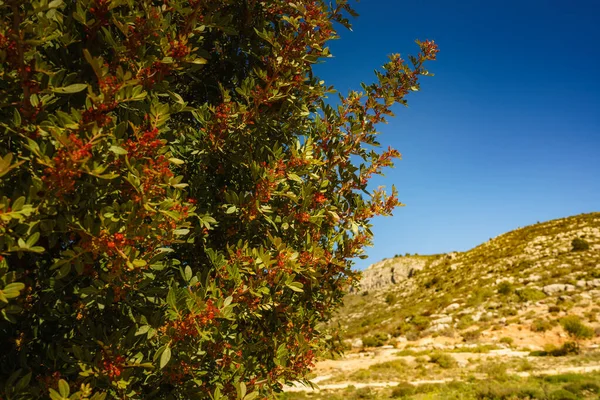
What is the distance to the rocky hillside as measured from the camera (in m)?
24.2

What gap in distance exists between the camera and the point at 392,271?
53594 mm

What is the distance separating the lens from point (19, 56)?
165 cm

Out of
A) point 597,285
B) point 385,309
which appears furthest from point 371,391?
point 385,309

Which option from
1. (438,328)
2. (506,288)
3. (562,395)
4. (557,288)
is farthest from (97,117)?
(506,288)

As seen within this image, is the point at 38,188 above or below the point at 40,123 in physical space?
below

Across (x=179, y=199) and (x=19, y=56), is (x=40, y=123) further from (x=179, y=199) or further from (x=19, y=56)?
(x=179, y=199)

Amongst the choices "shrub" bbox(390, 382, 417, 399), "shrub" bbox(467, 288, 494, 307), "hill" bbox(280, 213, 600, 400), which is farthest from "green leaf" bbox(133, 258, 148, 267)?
"shrub" bbox(467, 288, 494, 307)

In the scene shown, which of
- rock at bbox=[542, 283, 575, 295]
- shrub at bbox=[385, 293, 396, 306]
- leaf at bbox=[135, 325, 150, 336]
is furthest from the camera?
shrub at bbox=[385, 293, 396, 306]

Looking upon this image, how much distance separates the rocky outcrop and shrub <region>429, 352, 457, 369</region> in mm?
31486

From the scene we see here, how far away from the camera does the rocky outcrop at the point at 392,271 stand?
51.4 m

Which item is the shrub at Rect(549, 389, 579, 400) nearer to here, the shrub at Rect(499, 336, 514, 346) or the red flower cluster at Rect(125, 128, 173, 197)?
the shrub at Rect(499, 336, 514, 346)

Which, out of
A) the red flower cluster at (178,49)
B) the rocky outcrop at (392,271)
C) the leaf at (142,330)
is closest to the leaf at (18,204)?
the leaf at (142,330)

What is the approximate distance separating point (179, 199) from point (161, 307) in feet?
2.44

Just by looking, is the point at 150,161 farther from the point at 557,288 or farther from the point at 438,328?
the point at 557,288
